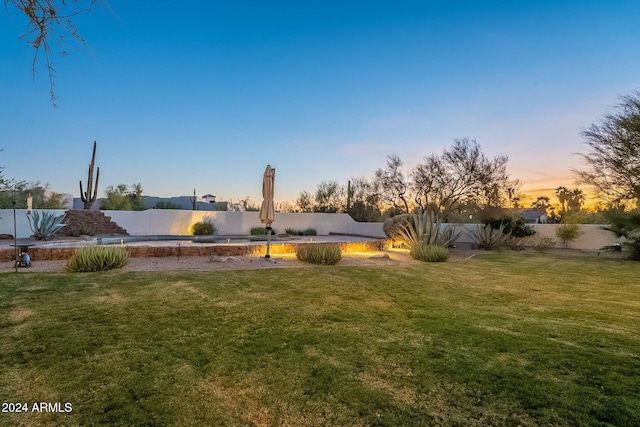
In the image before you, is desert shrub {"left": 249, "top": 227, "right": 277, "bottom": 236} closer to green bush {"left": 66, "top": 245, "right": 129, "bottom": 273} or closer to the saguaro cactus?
the saguaro cactus

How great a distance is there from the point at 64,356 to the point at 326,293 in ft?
11.4

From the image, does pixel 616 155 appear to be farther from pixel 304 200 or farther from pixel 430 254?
pixel 304 200

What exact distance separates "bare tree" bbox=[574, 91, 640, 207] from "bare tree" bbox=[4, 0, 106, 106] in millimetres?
14360

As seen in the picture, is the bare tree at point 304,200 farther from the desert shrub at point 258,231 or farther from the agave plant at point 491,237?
the agave plant at point 491,237

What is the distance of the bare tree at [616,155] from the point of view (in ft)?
35.3

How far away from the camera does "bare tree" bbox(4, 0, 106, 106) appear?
5.59ft

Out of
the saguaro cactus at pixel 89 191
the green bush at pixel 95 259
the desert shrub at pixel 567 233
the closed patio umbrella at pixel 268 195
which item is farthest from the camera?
the saguaro cactus at pixel 89 191

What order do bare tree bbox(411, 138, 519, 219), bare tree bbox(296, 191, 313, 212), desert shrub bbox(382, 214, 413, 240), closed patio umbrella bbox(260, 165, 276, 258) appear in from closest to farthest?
closed patio umbrella bbox(260, 165, 276, 258) → desert shrub bbox(382, 214, 413, 240) → bare tree bbox(411, 138, 519, 219) → bare tree bbox(296, 191, 313, 212)

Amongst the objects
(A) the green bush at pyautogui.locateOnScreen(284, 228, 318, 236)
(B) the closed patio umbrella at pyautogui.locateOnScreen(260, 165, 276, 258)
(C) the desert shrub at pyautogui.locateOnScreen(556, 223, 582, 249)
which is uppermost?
(B) the closed patio umbrella at pyautogui.locateOnScreen(260, 165, 276, 258)

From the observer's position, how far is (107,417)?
195cm

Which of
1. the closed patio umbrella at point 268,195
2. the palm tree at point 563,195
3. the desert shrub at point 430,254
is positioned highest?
the palm tree at point 563,195

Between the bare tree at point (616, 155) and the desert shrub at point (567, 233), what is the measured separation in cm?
187

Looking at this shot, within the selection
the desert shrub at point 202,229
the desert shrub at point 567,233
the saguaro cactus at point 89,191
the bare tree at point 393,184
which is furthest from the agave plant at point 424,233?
the saguaro cactus at point 89,191

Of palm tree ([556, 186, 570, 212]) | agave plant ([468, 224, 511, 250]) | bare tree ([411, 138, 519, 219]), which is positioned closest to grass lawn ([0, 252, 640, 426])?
agave plant ([468, 224, 511, 250])
